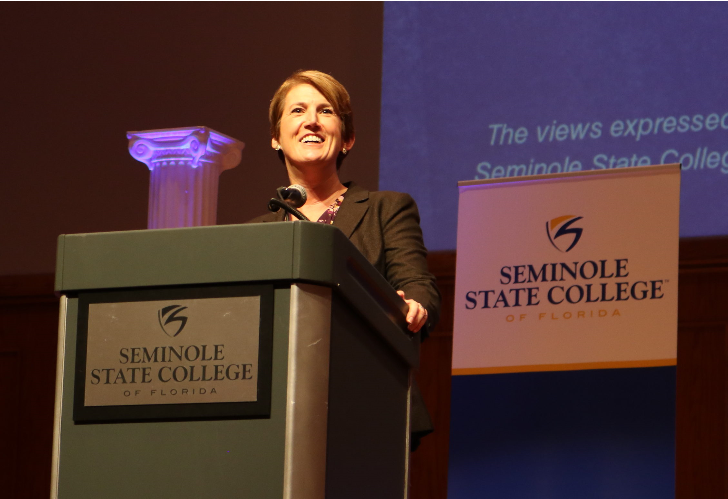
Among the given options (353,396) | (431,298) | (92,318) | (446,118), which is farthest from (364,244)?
(446,118)

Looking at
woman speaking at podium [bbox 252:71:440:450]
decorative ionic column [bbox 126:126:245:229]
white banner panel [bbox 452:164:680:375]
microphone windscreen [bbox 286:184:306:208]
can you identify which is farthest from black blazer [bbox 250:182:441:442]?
decorative ionic column [bbox 126:126:245:229]

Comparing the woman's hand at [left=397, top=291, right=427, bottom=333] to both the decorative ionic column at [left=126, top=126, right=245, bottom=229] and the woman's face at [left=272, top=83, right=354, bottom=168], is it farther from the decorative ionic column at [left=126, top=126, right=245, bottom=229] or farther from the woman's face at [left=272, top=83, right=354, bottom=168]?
the decorative ionic column at [left=126, top=126, right=245, bottom=229]

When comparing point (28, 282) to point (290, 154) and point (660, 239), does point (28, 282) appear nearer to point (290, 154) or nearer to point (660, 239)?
point (660, 239)

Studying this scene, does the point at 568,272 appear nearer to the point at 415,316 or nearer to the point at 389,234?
the point at 389,234

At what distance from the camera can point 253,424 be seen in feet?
4.43

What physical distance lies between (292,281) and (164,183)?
144 inches

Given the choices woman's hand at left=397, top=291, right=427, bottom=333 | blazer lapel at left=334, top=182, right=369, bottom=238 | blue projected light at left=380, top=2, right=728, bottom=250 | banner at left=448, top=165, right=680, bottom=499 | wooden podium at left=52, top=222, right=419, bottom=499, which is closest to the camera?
wooden podium at left=52, top=222, right=419, bottom=499

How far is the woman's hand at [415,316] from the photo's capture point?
5.71 ft

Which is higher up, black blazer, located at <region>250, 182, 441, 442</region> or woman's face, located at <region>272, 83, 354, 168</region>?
woman's face, located at <region>272, 83, 354, 168</region>

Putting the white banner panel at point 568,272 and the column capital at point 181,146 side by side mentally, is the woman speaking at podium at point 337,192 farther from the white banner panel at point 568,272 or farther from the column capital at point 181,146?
the column capital at point 181,146

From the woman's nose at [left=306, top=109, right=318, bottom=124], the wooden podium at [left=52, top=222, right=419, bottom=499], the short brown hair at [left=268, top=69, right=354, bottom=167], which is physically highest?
the short brown hair at [left=268, top=69, right=354, bottom=167]

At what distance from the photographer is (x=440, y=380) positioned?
5.22 metres

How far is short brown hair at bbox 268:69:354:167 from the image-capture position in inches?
85.0

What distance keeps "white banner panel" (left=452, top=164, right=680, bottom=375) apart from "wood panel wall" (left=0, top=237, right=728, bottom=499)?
124 cm
